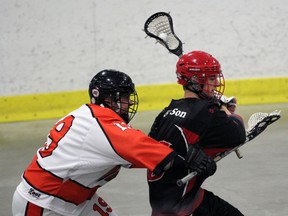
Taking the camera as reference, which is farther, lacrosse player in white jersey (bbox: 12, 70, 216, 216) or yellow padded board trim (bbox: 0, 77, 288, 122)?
yellow padded board trim (bbox: 0, 77, 288, 122)

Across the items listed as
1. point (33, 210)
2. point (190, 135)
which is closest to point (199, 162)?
point (190, 135)

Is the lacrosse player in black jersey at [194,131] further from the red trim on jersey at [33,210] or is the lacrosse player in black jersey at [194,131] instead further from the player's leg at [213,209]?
the red trim on jersey at [33,210]

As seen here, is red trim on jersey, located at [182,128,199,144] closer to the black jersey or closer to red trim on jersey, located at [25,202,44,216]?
the black jersey

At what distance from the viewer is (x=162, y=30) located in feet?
12.0

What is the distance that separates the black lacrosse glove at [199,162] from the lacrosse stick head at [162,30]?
1.04 m

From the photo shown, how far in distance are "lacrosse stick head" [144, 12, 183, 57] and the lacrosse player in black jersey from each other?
2.07 ft

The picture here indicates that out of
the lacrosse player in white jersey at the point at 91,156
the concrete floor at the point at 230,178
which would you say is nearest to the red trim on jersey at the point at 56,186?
the lacrosse player in white jersey at the point at 91,156

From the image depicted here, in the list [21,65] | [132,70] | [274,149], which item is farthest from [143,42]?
[274,149]

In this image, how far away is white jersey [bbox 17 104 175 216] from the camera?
2.56 metres

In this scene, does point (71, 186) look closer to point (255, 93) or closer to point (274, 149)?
point (274, 149)

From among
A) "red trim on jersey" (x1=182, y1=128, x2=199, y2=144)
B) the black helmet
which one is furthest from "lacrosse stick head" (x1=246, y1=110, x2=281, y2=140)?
the black helmet

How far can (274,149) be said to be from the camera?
548 centimetres

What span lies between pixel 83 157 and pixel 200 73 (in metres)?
0.69

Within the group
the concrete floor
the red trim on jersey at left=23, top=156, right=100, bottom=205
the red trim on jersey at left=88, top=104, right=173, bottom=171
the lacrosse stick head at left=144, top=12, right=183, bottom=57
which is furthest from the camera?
the concrete floor
